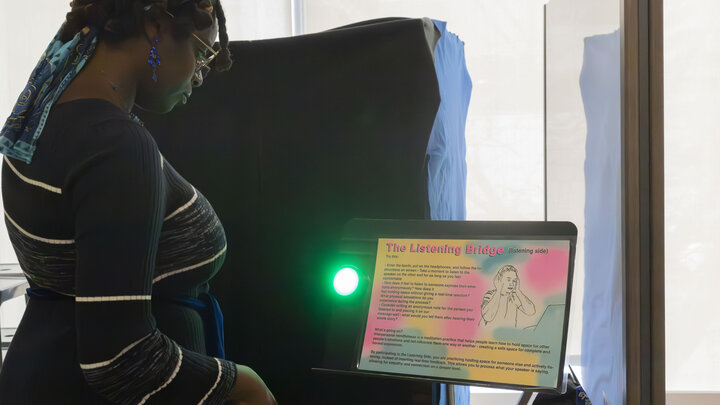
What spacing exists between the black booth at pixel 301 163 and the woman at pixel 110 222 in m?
0.57

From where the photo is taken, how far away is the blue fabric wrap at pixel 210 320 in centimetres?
97

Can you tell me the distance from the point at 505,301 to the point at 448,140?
59cm

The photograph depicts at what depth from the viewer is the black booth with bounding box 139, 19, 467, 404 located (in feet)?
4.66

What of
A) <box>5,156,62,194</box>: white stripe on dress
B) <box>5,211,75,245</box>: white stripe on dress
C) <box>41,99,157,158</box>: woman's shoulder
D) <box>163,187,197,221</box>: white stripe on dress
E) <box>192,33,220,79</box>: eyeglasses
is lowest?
<box>5,211,75,245</box>: white stripe on dress

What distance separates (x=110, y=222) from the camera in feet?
2.31

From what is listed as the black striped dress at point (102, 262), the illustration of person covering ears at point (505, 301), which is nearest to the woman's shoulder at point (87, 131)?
the black striped dress at point (102, 262)

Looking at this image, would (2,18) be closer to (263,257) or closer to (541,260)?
(263,257)

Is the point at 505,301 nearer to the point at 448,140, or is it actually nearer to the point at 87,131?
the point at 448,140

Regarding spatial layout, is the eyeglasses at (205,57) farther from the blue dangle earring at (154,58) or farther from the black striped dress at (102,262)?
the black striped dress at (102,262)

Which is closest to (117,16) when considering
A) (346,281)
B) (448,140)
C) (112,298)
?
(112,298)
